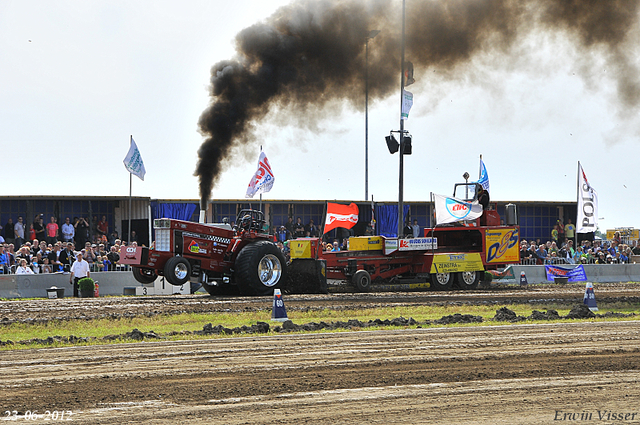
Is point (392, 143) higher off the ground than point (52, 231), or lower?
higher

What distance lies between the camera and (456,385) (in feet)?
22.7

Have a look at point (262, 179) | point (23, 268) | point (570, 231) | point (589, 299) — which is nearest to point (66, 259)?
point (23, 268)

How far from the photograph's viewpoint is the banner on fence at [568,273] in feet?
81.1

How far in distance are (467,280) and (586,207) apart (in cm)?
630

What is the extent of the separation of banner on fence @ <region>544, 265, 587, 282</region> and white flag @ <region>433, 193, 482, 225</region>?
19.0ft

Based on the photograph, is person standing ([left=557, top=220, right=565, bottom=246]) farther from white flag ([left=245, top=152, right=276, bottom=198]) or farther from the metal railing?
the metal railing

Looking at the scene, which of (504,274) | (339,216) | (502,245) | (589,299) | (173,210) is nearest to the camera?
(589,299)

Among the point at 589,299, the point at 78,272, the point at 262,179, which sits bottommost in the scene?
the point at 589,299

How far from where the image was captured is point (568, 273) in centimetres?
2477

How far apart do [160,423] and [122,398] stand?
94 centimetres

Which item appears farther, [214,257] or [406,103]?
[406,103]

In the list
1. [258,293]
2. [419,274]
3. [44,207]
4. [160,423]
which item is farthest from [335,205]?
[160,423]

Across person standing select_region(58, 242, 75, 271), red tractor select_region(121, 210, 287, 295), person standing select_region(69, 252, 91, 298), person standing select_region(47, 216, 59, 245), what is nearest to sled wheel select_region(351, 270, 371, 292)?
red tractor select_region(121, 210, 287, 295)

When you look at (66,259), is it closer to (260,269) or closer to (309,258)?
(260,269)
